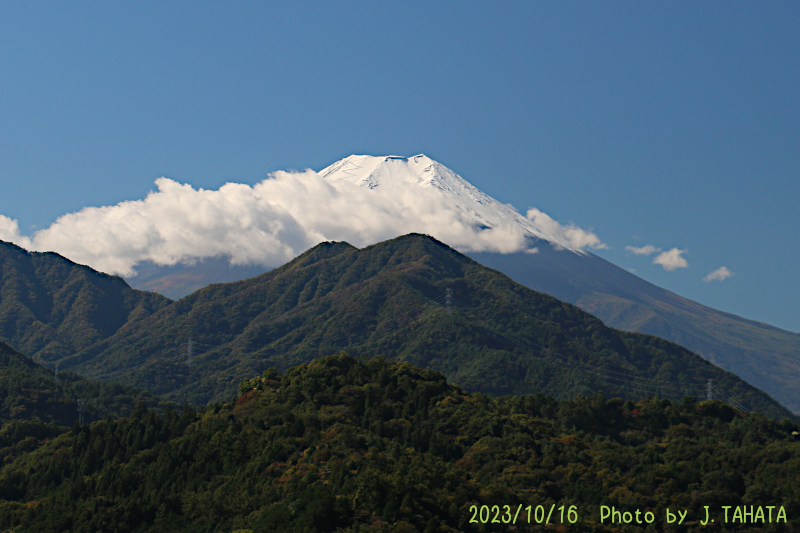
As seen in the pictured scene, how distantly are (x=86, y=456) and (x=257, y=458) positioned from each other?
82.1 ft

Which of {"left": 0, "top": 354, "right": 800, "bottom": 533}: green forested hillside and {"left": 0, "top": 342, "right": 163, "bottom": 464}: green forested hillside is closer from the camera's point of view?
{"left": 0, "top": 354, "right": 800, "bottom": 533}: green forested hillside

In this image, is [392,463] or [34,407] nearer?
[392,463]

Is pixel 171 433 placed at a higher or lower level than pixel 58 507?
higher

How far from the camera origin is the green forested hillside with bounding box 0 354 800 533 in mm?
79062

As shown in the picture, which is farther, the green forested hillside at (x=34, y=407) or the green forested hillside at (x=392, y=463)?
the green forested hillside at (x=34, y=407)

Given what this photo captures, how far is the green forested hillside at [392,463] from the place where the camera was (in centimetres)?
7906

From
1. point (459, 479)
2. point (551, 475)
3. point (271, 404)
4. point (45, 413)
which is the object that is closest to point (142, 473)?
point (271, 404)

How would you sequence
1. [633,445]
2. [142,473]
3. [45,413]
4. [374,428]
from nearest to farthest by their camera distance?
[142,473] < [374,428] < [633,445] < [45,413]

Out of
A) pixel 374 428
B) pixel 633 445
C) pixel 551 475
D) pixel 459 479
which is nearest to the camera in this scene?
pixel 459 479

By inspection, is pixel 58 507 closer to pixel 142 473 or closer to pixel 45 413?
pixel 142 473

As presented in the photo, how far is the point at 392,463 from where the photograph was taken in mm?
90438

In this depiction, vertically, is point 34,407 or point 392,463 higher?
point 34,407

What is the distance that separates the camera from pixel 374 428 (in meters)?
112

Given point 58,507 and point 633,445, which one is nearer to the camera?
point 58,507
